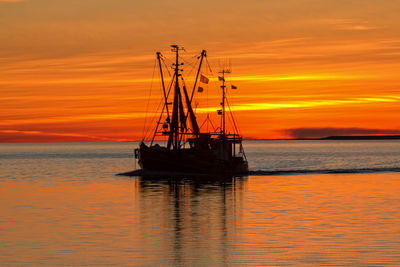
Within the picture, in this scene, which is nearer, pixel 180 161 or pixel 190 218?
pixel 190 218

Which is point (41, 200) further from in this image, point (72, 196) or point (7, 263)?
point (7, 263)

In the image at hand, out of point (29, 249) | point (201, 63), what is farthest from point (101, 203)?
point (201, 63)

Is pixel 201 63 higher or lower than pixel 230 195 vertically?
higher

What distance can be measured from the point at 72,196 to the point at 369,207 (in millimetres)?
29453

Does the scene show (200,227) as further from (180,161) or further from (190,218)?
(180,161)

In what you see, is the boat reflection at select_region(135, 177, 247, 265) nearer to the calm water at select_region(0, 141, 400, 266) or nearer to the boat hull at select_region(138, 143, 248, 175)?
the calm water at select_region(0, 141, 400, 266)

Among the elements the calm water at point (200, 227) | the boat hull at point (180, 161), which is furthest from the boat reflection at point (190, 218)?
the boat hull at point (180, 161)

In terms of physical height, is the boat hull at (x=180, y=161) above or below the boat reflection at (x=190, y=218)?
above

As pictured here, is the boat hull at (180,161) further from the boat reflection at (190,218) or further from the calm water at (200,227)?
the calm water at (200,227)

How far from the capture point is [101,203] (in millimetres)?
63688

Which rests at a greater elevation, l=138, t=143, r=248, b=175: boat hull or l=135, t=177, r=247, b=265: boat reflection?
l=138, t=143, r=248, b=175: boat hull

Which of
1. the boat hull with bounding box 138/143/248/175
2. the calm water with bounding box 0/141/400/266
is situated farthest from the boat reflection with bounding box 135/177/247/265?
the boat hull with bounding box 138/143/248/175

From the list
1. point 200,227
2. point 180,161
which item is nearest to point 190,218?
point 200,227

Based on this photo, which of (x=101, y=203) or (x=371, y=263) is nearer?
(x=371, y=263)
